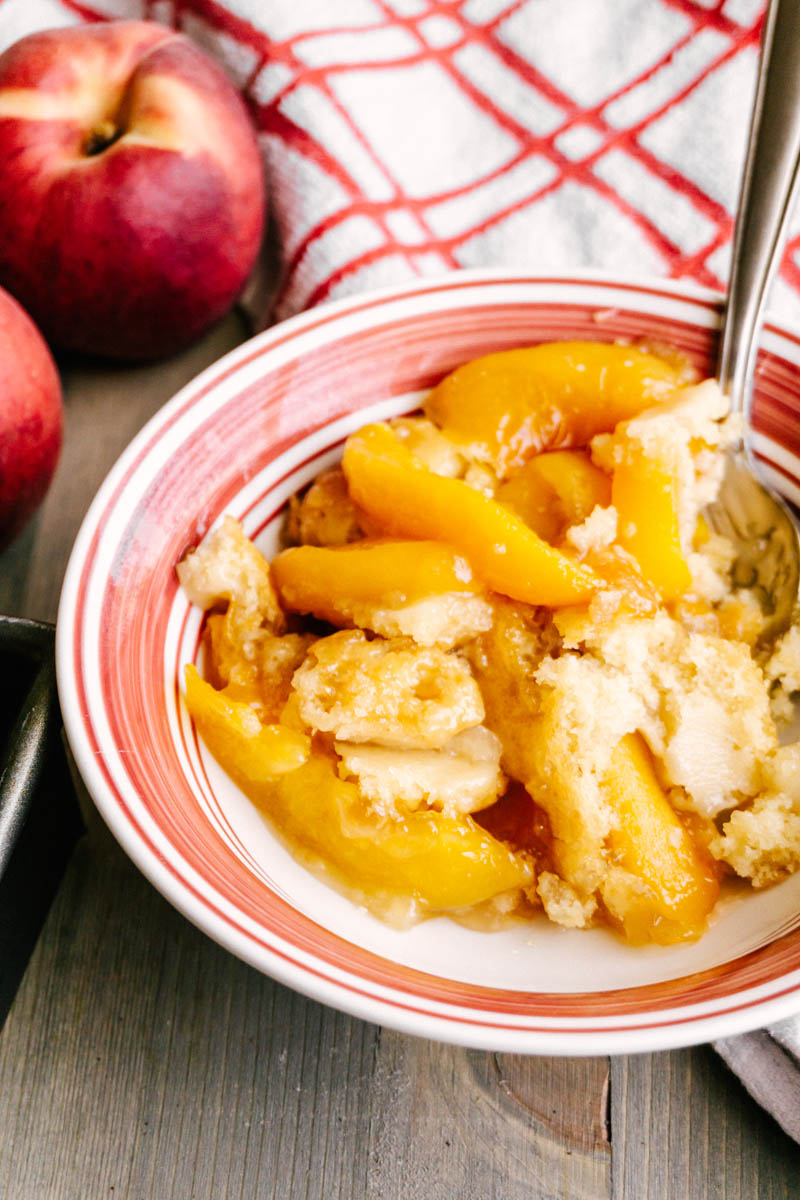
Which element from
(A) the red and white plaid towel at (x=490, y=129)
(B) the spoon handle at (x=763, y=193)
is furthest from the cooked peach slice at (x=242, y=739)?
(A) the red and white plaid towel at (x=490, y=129)

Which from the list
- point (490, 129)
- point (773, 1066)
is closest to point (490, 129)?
point (490, 129)

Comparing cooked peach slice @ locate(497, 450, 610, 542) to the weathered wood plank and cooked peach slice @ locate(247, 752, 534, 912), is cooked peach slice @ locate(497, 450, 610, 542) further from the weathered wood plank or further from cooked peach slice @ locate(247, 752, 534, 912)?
the weathered wood plank

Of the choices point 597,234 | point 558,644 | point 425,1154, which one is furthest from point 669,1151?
point 597,234

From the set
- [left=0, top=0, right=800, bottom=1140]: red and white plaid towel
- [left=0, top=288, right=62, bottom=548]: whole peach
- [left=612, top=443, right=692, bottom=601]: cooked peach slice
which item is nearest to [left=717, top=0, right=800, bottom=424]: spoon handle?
[left=612, top=443, right=692, bottom=601]: cooked peach slice

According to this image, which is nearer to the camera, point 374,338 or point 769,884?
point 769,884

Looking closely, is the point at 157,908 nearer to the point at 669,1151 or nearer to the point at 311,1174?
the point at 311,1174

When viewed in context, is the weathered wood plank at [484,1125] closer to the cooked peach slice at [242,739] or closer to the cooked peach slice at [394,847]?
the cooked peach slice at [394,847]

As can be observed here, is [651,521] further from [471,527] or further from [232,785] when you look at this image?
[232,785]
